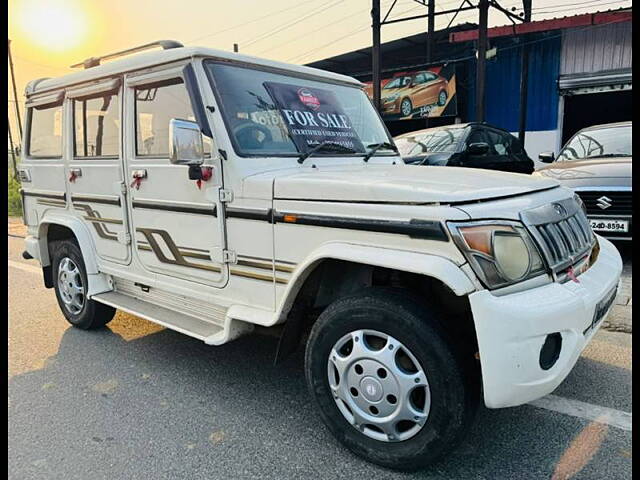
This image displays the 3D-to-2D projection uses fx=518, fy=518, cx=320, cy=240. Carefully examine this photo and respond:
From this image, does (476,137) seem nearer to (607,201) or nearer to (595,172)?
(595,172)

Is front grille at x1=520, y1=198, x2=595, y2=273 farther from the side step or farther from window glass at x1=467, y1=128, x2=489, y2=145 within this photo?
window glass at x1=467, y1=128, x2=489, y2=145

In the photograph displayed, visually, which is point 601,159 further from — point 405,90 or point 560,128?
point 405,90

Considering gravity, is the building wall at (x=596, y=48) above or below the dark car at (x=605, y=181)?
above

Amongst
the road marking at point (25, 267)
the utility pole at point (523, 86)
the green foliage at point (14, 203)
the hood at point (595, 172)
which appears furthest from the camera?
the utility pole at point (523, 86)

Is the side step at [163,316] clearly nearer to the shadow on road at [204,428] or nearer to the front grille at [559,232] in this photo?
the shadow on road at [204,428]

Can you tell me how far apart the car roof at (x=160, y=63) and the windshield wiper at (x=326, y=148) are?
0.64 meters

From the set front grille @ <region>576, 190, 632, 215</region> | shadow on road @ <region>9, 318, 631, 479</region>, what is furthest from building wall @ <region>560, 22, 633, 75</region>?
shadow on road @ <region>9, 318, 631, 479</region>

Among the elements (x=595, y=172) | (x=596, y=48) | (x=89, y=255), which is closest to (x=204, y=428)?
(x=89, y=255)

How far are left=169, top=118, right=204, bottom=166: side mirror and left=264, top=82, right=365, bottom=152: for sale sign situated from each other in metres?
0.61

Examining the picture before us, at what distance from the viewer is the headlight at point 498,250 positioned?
221cm

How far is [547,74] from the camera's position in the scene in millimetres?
15008

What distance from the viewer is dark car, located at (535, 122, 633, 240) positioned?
19.3ft

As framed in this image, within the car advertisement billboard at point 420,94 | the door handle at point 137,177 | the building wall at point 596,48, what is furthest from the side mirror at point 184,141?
the building wall at point 596,48

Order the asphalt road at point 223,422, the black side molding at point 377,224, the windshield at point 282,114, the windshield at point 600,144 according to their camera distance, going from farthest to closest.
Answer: the windshield at point 600,144
the windshield at point 282,114
the asphalt road at point 223,422
the black side molding at point 377,224
